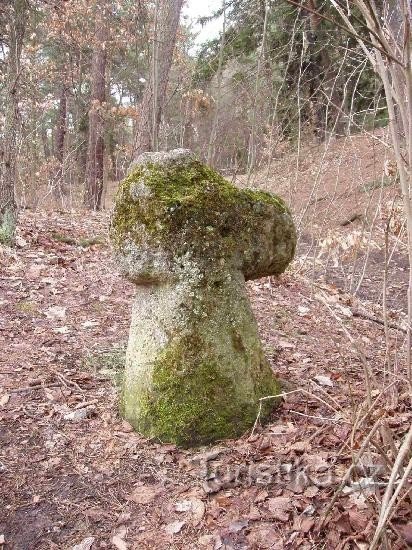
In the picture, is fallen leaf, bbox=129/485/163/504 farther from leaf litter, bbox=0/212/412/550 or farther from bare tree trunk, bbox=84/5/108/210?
bare tree trunk, bbox=84/5/108/210

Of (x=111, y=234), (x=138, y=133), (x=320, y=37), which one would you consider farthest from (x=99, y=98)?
(x=111, y=234)

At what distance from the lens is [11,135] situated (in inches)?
239

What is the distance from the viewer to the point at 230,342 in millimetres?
2842

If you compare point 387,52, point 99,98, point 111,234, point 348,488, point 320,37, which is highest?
point 320,37

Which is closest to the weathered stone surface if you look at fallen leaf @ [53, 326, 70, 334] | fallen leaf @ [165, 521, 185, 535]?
fallen leaf @ [165, 521, 185, 535]

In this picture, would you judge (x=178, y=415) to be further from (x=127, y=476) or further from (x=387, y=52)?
(x=387, y=52)

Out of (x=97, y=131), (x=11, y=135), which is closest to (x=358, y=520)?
(x=11, y=135)

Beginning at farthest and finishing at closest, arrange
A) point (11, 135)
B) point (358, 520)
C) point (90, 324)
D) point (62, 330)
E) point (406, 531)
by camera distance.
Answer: point (11, 135) → point (90, 324) → point (62, 330) → point (358, 520) → point (406, 531)

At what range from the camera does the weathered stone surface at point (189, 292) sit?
8.98 ft

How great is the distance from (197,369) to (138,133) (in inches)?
248

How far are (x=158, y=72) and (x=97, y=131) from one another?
4.55 meters

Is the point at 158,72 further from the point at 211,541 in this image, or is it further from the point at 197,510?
the point at 211,541

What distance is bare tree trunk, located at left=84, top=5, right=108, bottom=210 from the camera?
1162cm

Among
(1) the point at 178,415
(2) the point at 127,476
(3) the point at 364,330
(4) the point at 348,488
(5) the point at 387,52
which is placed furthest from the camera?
(3) the point at 364,330
